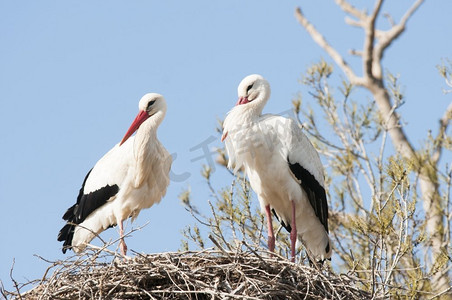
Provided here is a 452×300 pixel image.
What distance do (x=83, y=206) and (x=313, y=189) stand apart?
79.4 inches

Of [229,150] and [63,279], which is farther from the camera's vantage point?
[229,150]

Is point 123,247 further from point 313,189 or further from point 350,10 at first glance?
point 350,10

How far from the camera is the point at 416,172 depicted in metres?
10.8

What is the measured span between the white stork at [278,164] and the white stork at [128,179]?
2.42 ft

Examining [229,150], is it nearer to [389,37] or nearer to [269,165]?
[269,165]

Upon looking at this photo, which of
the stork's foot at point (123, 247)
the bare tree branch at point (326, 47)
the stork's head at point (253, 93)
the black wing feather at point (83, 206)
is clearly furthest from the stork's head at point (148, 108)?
the bare tree branch at point (326, 47)

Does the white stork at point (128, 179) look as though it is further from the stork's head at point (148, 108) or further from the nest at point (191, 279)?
the nest at point (191, 279)

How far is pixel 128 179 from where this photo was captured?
7.29 meters

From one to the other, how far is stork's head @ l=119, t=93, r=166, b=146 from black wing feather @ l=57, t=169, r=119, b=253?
1.60 ft

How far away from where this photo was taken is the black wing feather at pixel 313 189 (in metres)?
6.79

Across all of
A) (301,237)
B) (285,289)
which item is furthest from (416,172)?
(285,289)

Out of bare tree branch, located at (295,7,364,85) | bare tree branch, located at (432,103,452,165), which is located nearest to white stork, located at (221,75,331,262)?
bare tree branch, located at (432,103,452,165)

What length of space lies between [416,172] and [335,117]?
1222mm

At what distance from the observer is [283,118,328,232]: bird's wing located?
22.1ft
